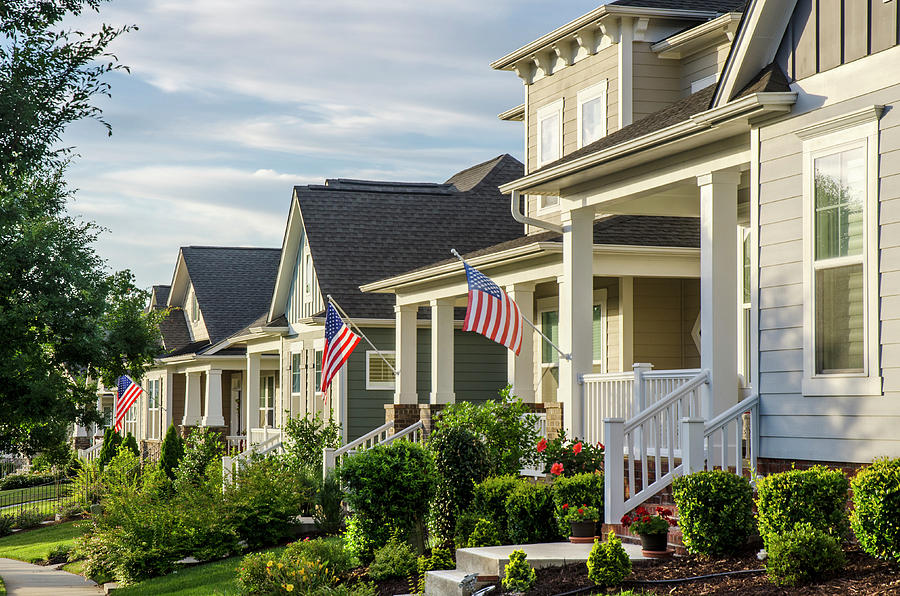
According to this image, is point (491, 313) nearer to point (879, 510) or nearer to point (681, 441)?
point (681, 441)

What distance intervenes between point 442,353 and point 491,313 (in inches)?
251

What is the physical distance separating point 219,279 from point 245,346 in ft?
14.4

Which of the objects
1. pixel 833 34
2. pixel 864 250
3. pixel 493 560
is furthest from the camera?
pixel 833 34

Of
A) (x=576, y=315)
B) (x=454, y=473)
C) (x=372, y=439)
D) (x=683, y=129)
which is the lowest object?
(x=372, y=439)

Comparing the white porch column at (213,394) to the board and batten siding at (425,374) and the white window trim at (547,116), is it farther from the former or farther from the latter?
the white window trim at (547,116)

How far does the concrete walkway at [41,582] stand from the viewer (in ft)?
60.2

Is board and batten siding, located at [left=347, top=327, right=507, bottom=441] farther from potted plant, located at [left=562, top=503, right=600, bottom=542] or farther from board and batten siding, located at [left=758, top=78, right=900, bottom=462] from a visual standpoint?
board and batten siding, located at [left=758, top=78, right=900, bottom=462]

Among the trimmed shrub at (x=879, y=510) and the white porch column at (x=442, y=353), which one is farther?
the white porch column at (x=442, y=353)

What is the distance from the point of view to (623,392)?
45.4 feet

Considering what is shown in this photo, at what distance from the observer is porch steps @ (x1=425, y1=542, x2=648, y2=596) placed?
10117 mm

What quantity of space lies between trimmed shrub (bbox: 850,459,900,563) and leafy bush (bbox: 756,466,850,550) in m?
0.40

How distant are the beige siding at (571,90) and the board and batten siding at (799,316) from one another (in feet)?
26.9

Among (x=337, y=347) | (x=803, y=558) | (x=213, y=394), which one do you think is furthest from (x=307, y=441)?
(x=803, y=558)

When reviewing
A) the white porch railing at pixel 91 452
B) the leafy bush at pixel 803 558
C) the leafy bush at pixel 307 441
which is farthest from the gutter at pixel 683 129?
the white porch railing at pixel 91 452
